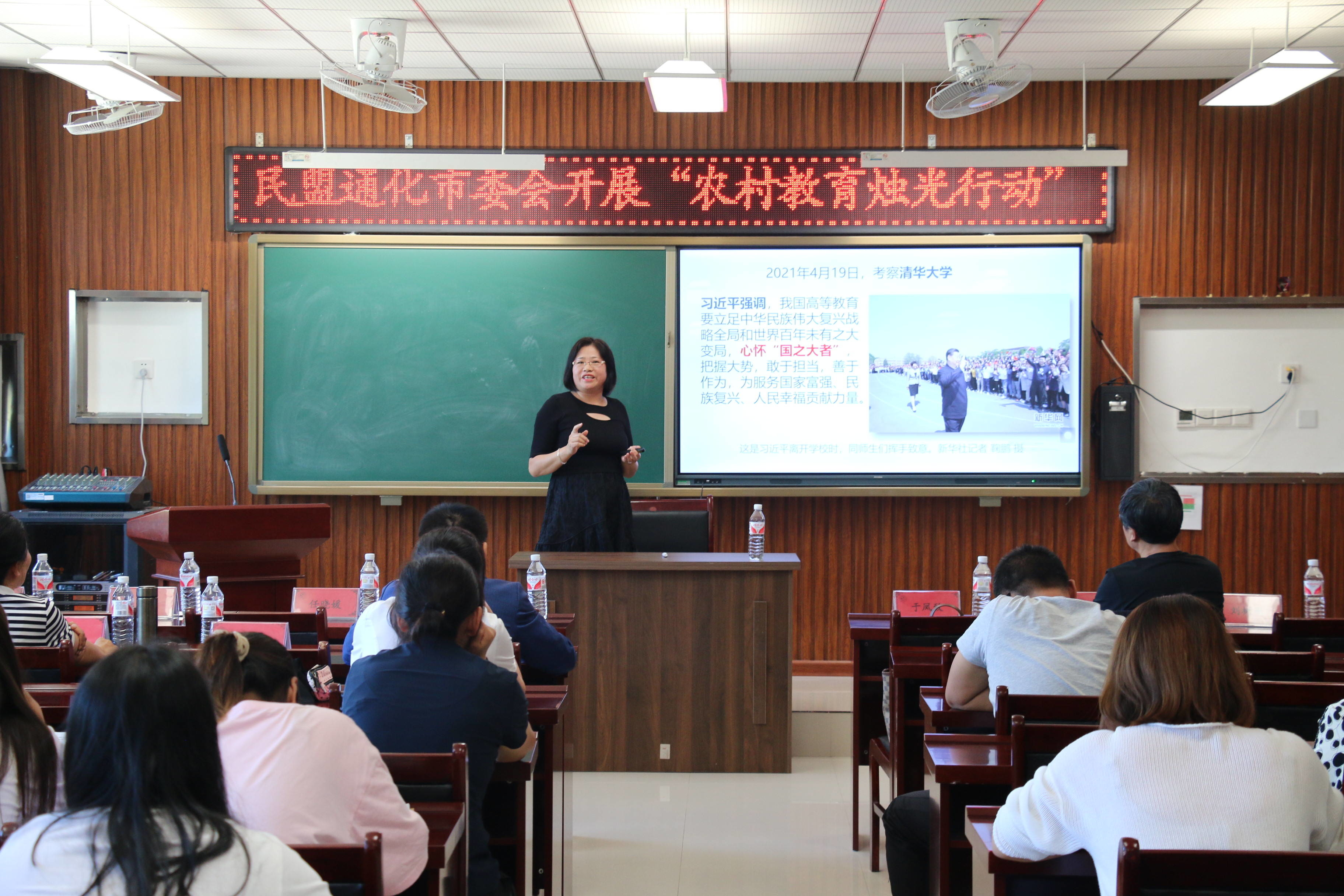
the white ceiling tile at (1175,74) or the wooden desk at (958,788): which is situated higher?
the white ceiling tile at (1175,74)

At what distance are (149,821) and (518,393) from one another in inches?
185

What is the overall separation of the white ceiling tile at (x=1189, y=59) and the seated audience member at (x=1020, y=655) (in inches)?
148

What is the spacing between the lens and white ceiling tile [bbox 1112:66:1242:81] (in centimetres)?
564

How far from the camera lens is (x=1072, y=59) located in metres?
5.47

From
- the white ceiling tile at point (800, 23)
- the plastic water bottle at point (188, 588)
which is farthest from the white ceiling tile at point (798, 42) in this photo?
the plastic water bottle at point (188, 588)

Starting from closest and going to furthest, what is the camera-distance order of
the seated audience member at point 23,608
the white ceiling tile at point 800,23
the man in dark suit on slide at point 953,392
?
the seated audience member at point 23,608 < the white ceiling tile at point 800,23 < the man in dark suit on slide at point 953,392

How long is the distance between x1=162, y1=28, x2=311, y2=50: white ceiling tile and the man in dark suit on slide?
3630mm

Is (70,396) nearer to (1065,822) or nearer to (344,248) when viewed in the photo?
(344,248)

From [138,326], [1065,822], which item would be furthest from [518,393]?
[1065,822]

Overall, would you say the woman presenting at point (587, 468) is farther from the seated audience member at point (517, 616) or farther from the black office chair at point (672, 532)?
the seated audience member at point (517, 616)

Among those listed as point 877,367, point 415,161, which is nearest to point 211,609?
point 415,161

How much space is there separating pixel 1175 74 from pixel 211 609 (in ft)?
17.4

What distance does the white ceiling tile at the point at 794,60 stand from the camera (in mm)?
5414

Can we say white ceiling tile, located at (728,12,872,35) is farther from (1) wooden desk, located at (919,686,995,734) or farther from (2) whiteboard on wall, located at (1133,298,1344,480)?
(1) wooden desk, located at (919,686,995,734)
